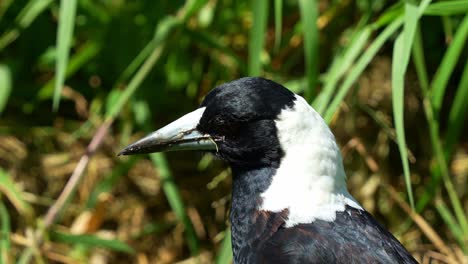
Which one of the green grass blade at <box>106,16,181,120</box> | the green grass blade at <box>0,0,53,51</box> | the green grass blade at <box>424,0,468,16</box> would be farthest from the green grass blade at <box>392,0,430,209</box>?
the green grass blade at <box>0,0,53,51</box>

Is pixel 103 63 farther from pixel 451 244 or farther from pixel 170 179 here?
pixel 451 244

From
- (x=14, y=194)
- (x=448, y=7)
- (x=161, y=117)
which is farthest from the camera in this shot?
(x=161, y=117)

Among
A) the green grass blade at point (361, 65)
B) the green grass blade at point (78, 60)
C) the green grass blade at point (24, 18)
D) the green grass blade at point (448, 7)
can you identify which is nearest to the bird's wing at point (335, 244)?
the green grass blade at point (361, 65)

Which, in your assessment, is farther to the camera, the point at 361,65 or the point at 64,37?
the point at 64,37

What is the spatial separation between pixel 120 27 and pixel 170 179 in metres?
0.42

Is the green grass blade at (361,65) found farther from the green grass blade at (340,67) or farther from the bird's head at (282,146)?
the bird's head at (282,146)

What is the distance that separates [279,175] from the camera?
1618 mm

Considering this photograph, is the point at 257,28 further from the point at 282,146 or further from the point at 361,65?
the point at 282,146

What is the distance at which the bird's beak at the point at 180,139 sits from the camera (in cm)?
167

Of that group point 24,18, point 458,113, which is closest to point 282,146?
point 458,113

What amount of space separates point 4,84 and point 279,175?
977mm

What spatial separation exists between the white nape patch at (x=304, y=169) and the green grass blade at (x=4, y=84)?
90cm

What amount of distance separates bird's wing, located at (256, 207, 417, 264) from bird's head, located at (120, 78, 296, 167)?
13 centimetres

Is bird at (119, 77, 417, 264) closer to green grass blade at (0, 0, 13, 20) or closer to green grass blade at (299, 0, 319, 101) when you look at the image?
green grass blade at (299, 0, 319, 101)
